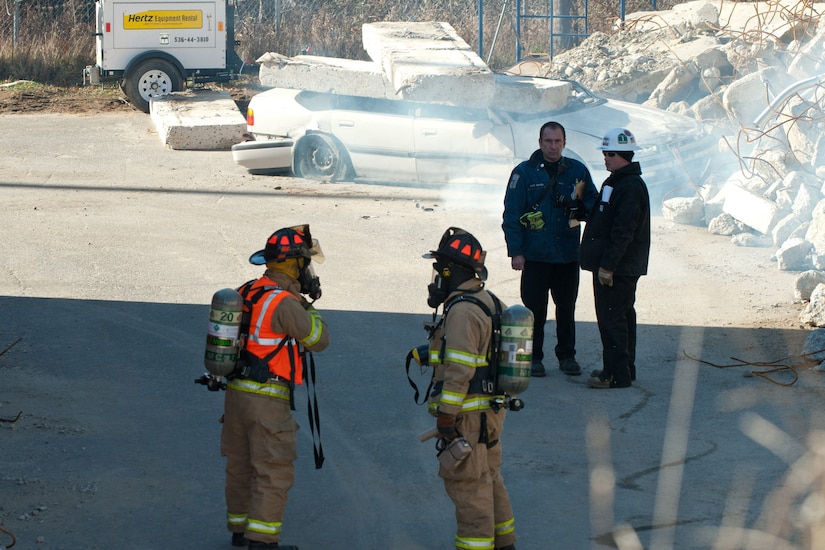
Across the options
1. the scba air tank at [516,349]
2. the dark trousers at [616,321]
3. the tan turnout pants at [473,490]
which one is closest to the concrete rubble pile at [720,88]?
the dark trousers at [616,321]

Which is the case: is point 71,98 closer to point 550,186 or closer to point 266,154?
point 266,154

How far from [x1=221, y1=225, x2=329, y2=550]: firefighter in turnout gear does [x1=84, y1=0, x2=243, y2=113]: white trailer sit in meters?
15.5

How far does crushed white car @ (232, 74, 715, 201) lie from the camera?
12.5m

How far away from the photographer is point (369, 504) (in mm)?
5359

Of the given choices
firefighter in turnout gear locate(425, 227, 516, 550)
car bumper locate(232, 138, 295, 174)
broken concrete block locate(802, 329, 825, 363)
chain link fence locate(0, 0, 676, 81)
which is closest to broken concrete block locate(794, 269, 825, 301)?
broken concrete block locate(802, 329, 825, 363)

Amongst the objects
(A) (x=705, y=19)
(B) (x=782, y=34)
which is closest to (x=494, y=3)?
(A) (x=705, y=19)

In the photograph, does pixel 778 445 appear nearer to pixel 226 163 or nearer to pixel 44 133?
pixel 226 163

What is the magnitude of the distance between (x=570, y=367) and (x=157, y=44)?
14.1m

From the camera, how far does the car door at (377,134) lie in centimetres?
1307

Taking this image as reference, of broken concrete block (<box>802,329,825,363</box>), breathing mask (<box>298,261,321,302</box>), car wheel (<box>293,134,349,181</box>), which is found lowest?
broken concrete block (<box>802,329,825,363</box>)

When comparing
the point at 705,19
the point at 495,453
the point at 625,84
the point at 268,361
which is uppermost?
the point at 705,19

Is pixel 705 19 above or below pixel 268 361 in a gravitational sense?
above

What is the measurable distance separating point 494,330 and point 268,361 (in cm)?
103

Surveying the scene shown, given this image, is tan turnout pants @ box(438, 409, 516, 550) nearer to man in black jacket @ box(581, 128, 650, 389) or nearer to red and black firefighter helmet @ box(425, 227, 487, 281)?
red and black firefighter helmet @ box(425, 227, 487, 281)
